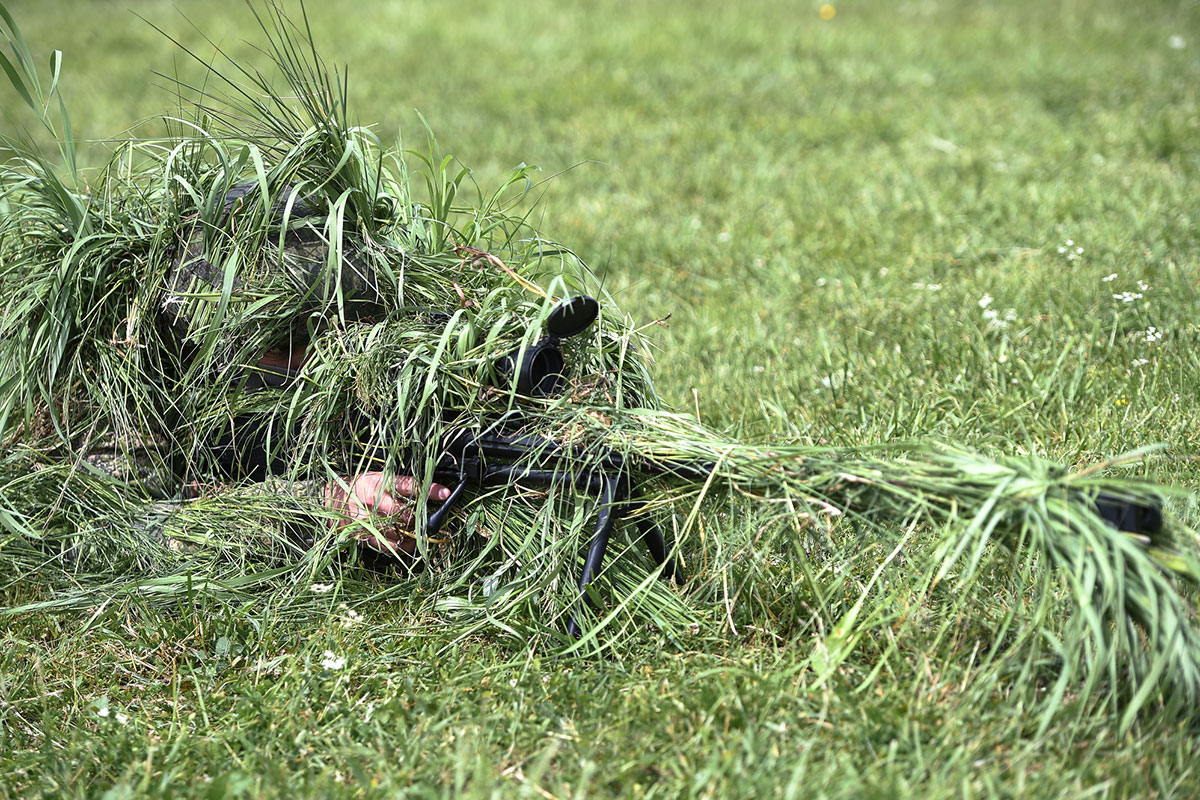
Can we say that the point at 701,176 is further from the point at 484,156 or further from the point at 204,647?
the point at 204,647

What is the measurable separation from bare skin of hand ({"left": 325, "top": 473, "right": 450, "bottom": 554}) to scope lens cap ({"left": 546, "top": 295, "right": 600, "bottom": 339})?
464 mm

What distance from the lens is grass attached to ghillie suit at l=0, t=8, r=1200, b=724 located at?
2.09 metres

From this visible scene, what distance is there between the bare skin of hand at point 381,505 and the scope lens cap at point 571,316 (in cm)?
46

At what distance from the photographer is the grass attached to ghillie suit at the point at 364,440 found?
2094 mm

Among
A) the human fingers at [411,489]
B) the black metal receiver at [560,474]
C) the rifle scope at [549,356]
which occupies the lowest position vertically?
the human fingers at [411,489]

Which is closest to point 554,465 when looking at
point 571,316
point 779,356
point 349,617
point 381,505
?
point 571,316

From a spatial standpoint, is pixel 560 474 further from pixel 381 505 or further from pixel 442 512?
pixel 381 505

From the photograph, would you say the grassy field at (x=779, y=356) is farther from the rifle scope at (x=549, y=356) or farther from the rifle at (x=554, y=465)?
the rifle scope at (x=549, y=356)

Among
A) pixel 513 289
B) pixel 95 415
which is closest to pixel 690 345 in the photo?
pixel 513 289

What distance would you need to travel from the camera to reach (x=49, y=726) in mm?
2100

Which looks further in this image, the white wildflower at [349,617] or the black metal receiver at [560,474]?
the white wildflower at [349,617]

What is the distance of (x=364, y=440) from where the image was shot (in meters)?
2.54

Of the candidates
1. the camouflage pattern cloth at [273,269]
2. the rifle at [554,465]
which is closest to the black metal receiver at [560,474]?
the rifle at [554,465]

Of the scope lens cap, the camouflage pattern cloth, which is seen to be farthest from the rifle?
the camouflage pattern cloth
